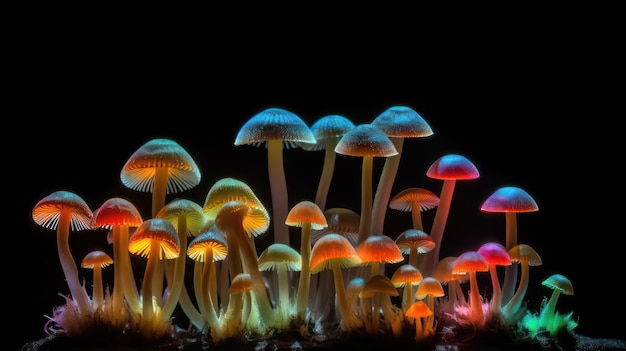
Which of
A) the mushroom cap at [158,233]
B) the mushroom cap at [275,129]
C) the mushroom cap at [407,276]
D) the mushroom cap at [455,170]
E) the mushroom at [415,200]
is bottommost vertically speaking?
the mushroom cap at [407,276]

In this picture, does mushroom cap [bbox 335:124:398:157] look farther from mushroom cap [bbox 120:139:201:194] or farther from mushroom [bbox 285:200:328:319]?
mushroom cap [bbox 120:139:201:194]

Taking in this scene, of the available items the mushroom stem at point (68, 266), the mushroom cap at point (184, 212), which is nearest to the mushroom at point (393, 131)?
the mushroom cap at point (184, 212)

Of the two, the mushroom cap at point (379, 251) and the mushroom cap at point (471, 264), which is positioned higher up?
the mushroom cap at point (379, 251)

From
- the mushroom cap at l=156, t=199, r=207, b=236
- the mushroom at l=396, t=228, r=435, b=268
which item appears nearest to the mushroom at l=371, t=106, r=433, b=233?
the mushroom at l=396, t=228, r=435, b=268

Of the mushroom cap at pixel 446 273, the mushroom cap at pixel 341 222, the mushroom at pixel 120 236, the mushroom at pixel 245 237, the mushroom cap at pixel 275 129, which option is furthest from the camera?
the mushroom cap at pixel 341 222

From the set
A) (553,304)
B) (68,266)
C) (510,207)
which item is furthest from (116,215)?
(553,304)

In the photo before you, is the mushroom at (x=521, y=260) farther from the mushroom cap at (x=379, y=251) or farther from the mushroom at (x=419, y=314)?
the mushroom cap at (x=379, y=251)

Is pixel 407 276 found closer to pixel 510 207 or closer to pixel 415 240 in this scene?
pixel 415 240
